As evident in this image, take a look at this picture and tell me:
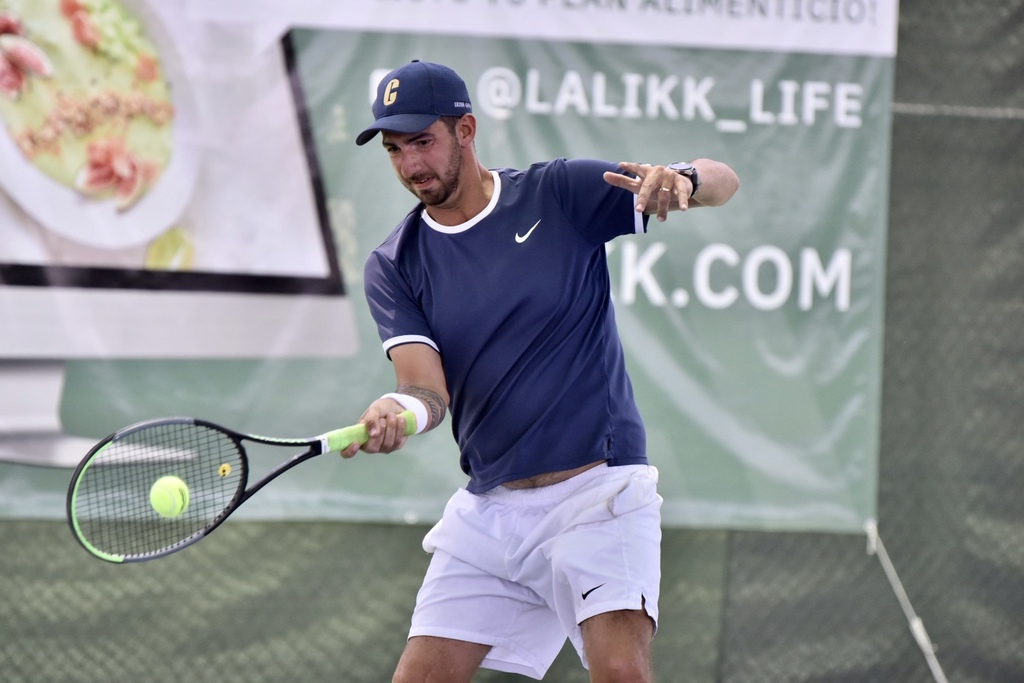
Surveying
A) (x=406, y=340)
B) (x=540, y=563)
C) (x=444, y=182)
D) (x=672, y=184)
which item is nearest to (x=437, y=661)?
(x=540, y=563)

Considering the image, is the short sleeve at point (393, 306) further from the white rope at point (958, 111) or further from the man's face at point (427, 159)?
the white rope at point (958, 111)

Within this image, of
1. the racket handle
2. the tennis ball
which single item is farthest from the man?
the tennis ball

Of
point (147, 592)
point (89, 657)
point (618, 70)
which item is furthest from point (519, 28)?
point (89, 657)

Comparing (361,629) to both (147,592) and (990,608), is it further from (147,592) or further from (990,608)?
(990,608)

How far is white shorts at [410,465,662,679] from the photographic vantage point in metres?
2.74

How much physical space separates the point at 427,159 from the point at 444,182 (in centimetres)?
7

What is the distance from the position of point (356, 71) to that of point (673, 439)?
5.82 ft

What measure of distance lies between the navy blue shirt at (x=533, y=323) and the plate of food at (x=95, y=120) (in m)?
1.56

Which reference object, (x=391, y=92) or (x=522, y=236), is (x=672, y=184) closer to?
(x=522, y=236)

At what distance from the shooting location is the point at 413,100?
108 inches

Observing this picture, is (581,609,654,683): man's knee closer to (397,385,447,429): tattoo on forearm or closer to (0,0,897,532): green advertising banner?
(397,385,447,429): tattoo on forearm

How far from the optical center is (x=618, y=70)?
4.23m

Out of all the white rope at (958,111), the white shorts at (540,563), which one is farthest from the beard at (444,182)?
the white rope at (958,111)

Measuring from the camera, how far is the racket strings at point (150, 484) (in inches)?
138
